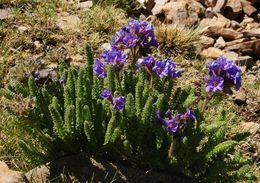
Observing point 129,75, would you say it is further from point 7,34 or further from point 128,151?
point 7,34

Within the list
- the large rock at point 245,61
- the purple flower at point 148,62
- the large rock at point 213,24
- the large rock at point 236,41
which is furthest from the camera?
the large rock at point 213,24

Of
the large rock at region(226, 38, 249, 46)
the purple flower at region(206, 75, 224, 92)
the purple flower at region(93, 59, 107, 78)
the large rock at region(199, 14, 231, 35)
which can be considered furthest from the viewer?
the large rock at region(199, 14, 231, 35)

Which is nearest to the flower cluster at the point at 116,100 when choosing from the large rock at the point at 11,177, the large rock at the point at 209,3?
the large rock at the point at 11,177

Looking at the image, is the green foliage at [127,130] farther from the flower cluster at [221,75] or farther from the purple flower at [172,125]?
the flower cluster at [221,75]

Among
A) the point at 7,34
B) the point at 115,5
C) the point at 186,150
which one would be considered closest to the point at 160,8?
the point at 115,5

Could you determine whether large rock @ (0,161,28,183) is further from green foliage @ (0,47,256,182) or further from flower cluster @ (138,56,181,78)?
flower cluster @ (138,56,181,78)

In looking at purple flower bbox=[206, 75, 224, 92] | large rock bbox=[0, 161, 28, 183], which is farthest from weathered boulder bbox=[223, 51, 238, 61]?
large rock bbox=[0, 161, 28, 183]

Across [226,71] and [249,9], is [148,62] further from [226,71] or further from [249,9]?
[249,9]
